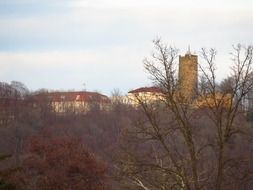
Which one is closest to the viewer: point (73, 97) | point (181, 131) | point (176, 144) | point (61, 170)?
point (181, 131)

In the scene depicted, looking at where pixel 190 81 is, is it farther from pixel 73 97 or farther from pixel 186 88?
pixel 73 97

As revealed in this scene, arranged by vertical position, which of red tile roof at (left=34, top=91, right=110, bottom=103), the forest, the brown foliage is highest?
red tile roof at (left=34, top=91, right=110, bottom=103)

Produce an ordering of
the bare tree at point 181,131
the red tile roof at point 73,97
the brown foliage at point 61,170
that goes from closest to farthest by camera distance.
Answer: the bare tree at point 181,131, the brown foliage at point 61,170, the red tile roof at point 73,97

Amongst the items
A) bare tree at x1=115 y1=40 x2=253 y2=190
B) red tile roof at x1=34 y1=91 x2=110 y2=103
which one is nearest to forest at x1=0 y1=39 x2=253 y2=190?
bare tree at x1=115 y1=40 x2=253 y2=190

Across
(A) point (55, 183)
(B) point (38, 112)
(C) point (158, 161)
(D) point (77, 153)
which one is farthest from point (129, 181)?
(B) point (38, 112)

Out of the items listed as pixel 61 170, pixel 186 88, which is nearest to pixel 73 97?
pixel 61 170

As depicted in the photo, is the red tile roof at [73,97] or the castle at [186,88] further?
the red tile roof at [73,97]

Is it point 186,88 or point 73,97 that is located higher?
point 73,97

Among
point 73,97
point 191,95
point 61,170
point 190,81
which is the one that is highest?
point 73,97

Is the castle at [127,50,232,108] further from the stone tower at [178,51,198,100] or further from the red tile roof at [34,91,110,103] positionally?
the red tile roof at [34,91,110,103]

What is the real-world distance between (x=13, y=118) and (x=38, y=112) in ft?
17.6

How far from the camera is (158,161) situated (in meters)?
12.4

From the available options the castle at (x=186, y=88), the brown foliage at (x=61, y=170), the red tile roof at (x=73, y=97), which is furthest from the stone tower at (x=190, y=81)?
the red tile roof at (x=73, y=97)

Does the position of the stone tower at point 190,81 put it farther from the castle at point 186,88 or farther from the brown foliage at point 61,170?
the brown foliage at point 61,170
